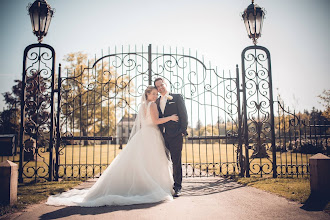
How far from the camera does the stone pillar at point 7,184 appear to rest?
3787 millimetres

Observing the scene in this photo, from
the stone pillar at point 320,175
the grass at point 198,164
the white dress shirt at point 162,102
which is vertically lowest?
the grass at point 198,164

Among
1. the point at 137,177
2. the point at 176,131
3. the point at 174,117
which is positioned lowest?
the point at 137,177

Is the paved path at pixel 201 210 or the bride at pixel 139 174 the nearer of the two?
the paved path at pixel 201 210

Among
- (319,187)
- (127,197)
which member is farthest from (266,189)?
(127,197)

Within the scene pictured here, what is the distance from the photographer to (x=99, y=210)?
3516 mm

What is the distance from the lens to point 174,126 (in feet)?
15.6

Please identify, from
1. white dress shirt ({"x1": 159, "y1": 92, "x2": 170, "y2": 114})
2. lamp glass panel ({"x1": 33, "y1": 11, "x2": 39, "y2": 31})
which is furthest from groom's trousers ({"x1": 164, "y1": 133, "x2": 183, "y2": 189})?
lamp glass panel ({"x1": 33, "y1": 11, "x2": 39, "y2": 31})

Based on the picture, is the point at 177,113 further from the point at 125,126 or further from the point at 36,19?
the point at 125,126

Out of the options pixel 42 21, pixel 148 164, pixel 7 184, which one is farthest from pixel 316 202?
pixel 42 21

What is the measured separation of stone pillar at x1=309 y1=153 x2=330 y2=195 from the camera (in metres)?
4.11

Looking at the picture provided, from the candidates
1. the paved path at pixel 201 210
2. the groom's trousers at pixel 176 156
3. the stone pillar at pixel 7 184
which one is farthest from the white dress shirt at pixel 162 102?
the stone pillar at pixel 7 184

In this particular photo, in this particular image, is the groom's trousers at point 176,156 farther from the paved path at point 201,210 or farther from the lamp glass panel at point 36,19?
the lamp glass panel at point 36,19

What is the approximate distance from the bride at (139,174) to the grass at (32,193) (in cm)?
35

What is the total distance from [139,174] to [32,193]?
8.01 feet
